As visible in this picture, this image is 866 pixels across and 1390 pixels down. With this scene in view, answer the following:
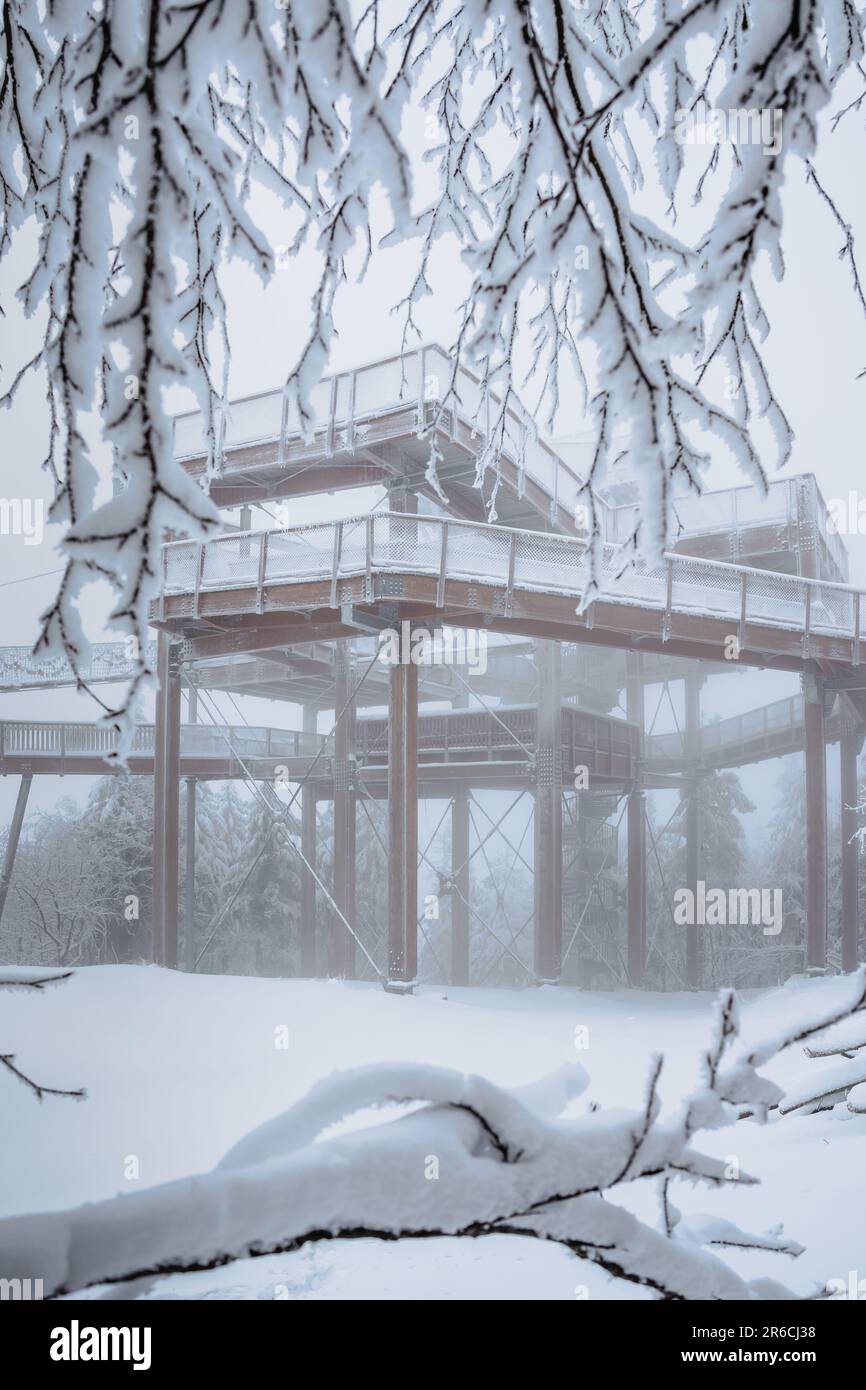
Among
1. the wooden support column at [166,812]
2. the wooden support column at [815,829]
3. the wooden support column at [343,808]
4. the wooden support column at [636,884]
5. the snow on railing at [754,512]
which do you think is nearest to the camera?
the wooden support column at [166,812]

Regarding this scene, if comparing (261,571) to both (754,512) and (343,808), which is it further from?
(754,512)

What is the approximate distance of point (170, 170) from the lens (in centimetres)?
86

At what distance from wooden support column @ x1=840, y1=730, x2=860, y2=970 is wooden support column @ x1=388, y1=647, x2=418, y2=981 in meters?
6.34

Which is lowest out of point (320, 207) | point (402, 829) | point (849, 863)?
point (849, 863)

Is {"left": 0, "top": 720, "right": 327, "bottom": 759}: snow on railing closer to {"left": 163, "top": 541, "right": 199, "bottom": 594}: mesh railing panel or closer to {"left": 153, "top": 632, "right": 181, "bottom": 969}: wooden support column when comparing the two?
{"left": 153, "top": 632, "right": 181, "bottom": 969}: wooden support column

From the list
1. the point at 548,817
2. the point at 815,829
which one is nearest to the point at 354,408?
the point at 548,817

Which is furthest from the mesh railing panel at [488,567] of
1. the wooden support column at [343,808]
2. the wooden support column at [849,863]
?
the wooden support column at [343,808]

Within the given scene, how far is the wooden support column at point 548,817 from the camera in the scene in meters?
14.0

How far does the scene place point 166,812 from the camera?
1262 centimetres

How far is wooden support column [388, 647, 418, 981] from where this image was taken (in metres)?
10.4

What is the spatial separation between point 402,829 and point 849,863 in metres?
7.49

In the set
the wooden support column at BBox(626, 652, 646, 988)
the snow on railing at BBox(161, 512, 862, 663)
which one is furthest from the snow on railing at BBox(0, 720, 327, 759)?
the snow on railing at BBox(161, 512, 862, 663)

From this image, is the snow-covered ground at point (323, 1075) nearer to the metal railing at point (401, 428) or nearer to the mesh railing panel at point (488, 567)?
the mesh railing panel at point (488, 567)

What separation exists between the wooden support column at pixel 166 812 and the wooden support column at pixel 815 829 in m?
9.01
